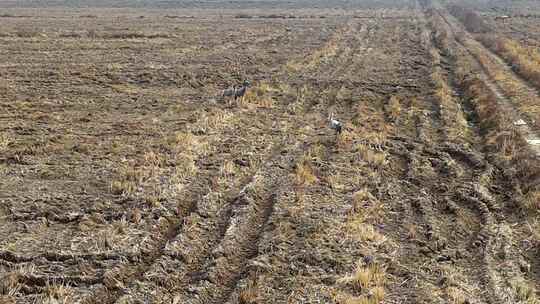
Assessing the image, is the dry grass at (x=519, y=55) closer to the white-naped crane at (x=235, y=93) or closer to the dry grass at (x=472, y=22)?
the dry grass at (x=472, y=22)

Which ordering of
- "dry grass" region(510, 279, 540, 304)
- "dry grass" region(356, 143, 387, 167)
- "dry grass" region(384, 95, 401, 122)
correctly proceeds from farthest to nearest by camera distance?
1. "dry grass" region(384, 95, 401, 122)
2. "dry grass" region(356, 143, 387, 167)
3. "dry grass" region(510, 279, 540, 304)

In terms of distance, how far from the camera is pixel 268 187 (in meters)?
13.6

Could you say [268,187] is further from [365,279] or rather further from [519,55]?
[519,55]

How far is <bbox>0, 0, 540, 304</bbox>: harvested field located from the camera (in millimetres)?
9586

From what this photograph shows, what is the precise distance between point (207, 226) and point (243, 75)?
Answer: 1729cm

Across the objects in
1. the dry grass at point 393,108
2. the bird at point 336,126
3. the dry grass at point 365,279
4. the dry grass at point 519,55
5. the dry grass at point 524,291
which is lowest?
the dry grass at point 524,291

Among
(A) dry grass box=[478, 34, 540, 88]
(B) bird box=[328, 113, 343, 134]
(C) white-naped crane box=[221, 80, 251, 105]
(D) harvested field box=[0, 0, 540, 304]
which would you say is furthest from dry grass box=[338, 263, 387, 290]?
(A) dry grass box=[478, 34, 540, 88]

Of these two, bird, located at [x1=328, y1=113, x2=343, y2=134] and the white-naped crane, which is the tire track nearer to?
bird, located at [x1=328, y1=113, x2=343, y2=134]

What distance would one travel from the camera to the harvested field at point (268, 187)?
9.59 m

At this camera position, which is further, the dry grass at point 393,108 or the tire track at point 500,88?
the dry grass at point 393,108

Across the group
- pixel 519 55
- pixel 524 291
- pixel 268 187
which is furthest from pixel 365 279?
pixel 519 55

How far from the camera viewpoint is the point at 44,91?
23.4m

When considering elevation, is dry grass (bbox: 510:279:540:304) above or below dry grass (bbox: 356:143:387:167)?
below

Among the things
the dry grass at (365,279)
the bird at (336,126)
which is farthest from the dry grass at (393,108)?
the dry grass at (365,279)
